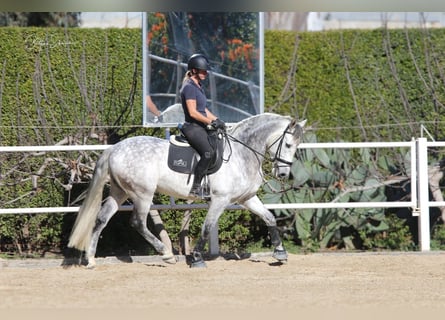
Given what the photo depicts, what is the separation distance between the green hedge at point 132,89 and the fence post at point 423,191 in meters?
1.41

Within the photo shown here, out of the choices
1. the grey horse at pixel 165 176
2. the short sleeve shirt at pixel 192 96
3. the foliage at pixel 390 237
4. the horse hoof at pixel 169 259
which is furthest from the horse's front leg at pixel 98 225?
the foliage at pixel 390 237

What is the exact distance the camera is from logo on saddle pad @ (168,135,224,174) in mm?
7297

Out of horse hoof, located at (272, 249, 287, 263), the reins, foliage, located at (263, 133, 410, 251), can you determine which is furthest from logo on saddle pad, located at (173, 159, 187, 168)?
foliage, located at (263, 133, 410, 251)

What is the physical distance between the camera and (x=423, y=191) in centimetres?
864

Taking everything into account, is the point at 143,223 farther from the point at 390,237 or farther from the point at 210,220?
the point at 390,237

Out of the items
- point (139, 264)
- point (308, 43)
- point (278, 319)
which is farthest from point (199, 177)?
point (308, 43)

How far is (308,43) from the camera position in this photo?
421 inches

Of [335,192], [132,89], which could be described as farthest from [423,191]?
[132,89]

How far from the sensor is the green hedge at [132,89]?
28.5ft

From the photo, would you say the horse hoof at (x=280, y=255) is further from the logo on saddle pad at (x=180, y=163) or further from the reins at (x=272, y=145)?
the logo on saddle pad at (x=180, y=163)

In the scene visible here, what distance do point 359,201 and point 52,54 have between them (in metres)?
4.19

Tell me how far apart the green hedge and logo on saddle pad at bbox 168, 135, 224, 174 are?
4.52ft

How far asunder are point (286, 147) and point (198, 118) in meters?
0.95

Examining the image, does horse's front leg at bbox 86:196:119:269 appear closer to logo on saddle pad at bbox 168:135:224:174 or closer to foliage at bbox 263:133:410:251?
logo on saddle pad at bbox 168:135:224:174
